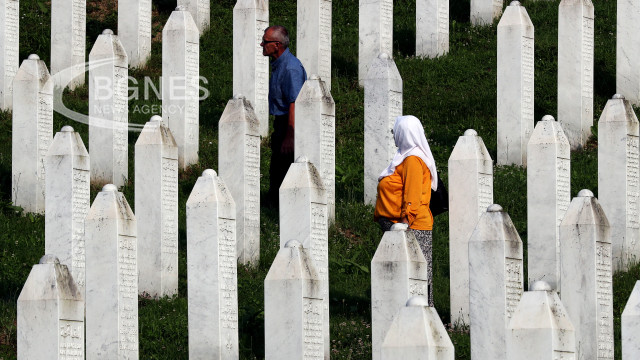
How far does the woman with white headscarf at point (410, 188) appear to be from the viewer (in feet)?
37.9

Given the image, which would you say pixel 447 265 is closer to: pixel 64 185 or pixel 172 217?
pixel 172 217

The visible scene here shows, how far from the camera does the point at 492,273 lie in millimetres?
10336

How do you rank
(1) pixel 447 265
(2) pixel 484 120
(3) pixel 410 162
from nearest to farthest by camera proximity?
(3) pixel 410 162, (1) pixel 447 265, (2) pixel 484 120

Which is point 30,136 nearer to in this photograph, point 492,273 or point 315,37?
point 315,37

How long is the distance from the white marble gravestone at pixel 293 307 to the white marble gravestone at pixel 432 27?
751 centimetres

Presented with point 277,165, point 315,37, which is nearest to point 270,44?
point 277,165

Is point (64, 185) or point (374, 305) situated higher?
point (64, 185)

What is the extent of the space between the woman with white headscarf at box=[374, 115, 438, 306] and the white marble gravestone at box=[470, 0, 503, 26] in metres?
6.37

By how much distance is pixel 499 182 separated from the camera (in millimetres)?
13844

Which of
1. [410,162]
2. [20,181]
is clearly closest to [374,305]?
[410,162]

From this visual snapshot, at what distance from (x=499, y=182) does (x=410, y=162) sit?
A: 7.89 feet

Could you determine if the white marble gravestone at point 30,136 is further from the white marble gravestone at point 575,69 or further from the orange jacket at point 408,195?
the white marble gravestone at point 575,69

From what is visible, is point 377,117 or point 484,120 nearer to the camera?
point 377,117

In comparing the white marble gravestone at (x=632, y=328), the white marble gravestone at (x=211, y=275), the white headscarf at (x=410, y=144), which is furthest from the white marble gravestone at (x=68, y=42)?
the white marble gravestone at (x=632, y=328)
